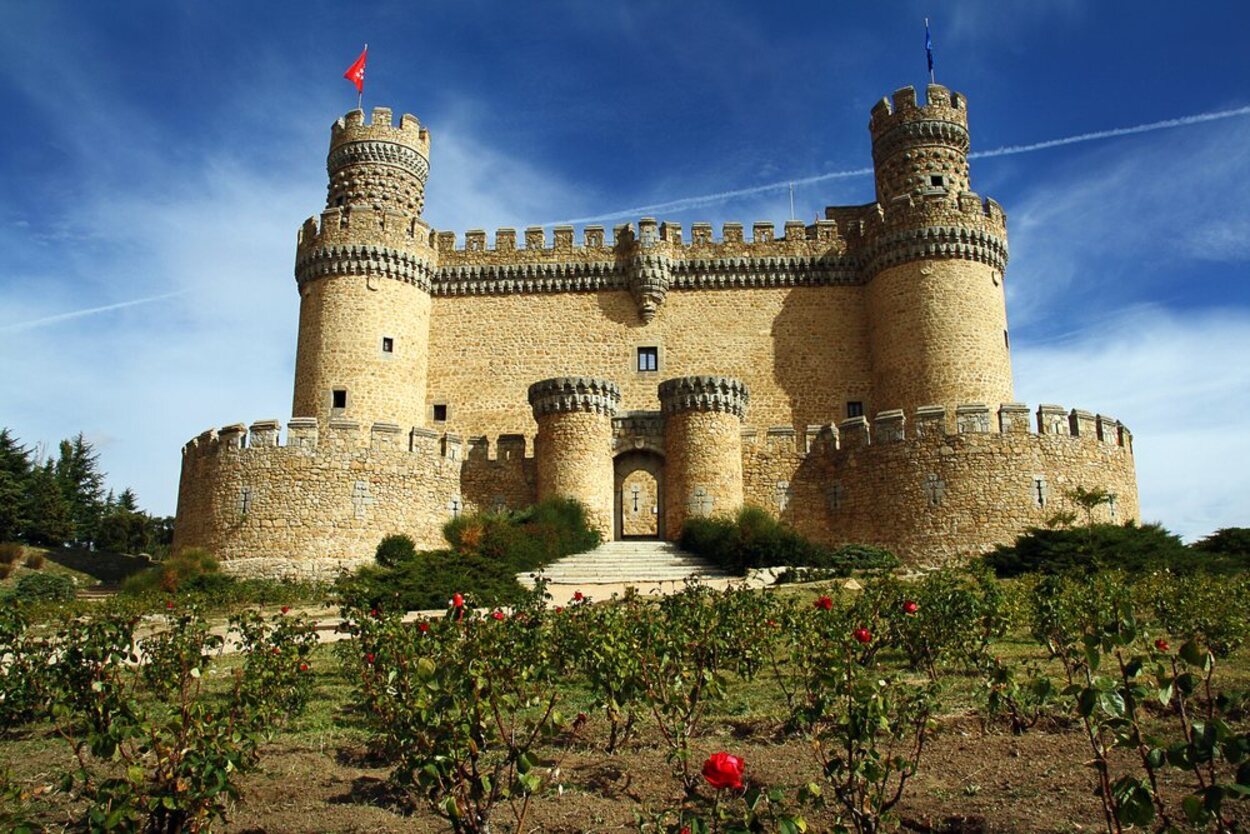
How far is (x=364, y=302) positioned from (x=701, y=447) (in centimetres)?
1001

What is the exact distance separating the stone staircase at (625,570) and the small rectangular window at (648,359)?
717 centimetres

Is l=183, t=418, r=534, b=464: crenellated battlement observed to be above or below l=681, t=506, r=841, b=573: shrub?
above

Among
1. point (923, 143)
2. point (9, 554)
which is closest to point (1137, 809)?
point (923, 143)

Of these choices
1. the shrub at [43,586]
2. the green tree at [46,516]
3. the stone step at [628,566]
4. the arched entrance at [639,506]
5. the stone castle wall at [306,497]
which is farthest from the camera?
the green tree at [46,516]

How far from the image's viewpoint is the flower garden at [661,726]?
154 inches

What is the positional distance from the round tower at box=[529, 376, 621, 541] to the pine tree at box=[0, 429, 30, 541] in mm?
20473

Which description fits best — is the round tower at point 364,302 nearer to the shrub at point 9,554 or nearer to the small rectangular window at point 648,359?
the small rectangular window at point 648,359

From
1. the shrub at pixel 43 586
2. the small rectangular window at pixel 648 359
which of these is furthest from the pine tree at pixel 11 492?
the small rectangular window at pixel 648 359

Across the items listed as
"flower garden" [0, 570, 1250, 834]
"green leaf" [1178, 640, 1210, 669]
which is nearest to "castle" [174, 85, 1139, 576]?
"flower garden" [0, 570, 1250, 834]

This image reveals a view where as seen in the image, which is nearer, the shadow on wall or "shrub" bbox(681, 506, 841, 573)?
"shrub" bbox(681, 506, 841, 573)

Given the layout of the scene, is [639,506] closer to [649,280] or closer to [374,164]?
[649,280]

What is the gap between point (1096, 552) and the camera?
593 inches

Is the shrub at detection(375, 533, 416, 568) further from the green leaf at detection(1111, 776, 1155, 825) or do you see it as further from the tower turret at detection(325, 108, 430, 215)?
the green leaf at detection(1111, 776, 1155, 825)

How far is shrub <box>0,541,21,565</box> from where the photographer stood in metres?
24.5
